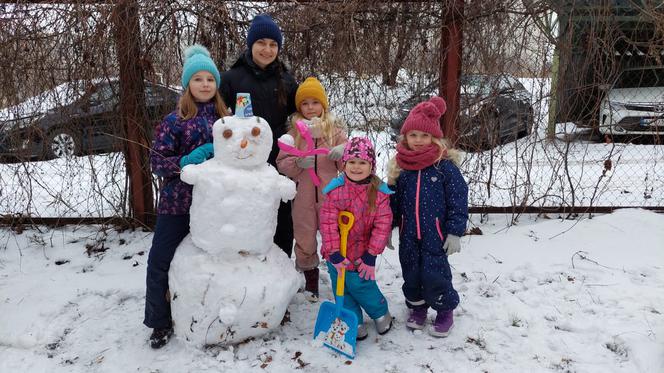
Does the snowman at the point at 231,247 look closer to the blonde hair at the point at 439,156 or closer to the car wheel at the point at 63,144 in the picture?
the blonde hair at the point at 439,156

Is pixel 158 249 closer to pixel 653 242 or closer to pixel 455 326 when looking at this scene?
pixel 455 326

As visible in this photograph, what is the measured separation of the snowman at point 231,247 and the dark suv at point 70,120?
67.3 inches

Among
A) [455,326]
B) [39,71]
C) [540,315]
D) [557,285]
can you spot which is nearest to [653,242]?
[557,285]

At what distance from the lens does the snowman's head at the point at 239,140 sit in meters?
2.44

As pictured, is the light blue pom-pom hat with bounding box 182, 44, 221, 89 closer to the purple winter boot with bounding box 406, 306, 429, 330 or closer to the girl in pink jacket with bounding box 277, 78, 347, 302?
the girl in pink jacket with bounding box 277, 78, 347, 302

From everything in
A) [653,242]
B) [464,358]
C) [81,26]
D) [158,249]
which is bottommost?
[464,358]

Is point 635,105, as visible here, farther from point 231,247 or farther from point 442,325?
point 231,247

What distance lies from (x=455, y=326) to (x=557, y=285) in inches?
35.8

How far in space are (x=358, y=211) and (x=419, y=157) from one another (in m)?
0.45

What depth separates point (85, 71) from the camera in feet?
12.2

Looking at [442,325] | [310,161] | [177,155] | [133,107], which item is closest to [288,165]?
[310,161]

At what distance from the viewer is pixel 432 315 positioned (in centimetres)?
302

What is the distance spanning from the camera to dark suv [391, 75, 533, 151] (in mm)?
4055

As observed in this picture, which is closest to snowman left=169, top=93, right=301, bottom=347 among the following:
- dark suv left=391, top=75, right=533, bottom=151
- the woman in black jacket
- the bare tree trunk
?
the woman in black jacket
